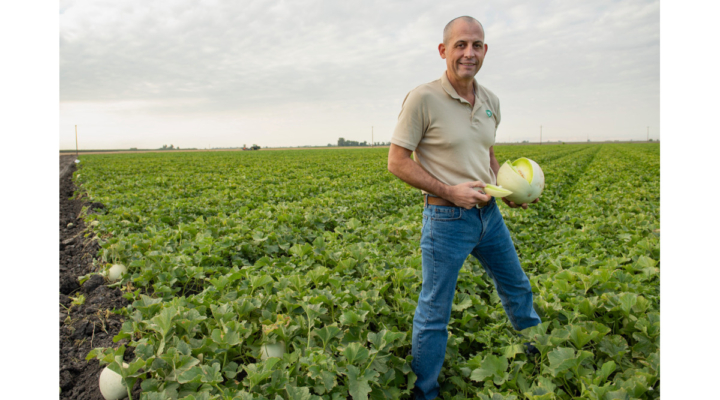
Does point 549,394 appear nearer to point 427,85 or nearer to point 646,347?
point 646,347

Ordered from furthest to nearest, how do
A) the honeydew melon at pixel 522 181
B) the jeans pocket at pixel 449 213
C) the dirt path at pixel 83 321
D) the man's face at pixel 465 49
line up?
1. the dirt path at pixel 83 321
2. the honeydew melon at pixel 522 181
3. the jeans pocket at pixel 449 213
4. the man's face at pixel 465 49

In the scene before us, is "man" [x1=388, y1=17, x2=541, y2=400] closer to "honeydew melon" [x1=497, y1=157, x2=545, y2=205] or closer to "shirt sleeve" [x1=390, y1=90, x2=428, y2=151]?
"shirt sleeve" [x1=390, y1=90, x2=428, y2=151]

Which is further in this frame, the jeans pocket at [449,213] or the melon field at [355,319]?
the melon field at [355,319]

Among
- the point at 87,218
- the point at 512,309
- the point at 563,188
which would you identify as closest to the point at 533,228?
the point at 512,309

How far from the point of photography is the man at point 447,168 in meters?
2.21

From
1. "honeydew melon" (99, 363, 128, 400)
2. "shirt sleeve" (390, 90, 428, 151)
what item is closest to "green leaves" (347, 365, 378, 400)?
"shirt sleeve" (390, 90, 428, 151)

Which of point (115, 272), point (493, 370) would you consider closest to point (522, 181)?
point (493, 370)

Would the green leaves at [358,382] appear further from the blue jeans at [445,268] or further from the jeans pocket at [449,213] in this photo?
the jeans pocket at [449,213]

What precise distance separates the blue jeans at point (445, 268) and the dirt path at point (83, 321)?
1.97 m

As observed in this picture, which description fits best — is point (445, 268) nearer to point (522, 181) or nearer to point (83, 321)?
point (522, 181)

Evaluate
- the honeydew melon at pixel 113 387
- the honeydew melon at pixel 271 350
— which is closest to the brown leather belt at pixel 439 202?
the honeydew melon at pixel 271 350

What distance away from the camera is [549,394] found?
223 centimetres

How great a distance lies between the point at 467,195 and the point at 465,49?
2.55 feet

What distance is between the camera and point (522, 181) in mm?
2463
